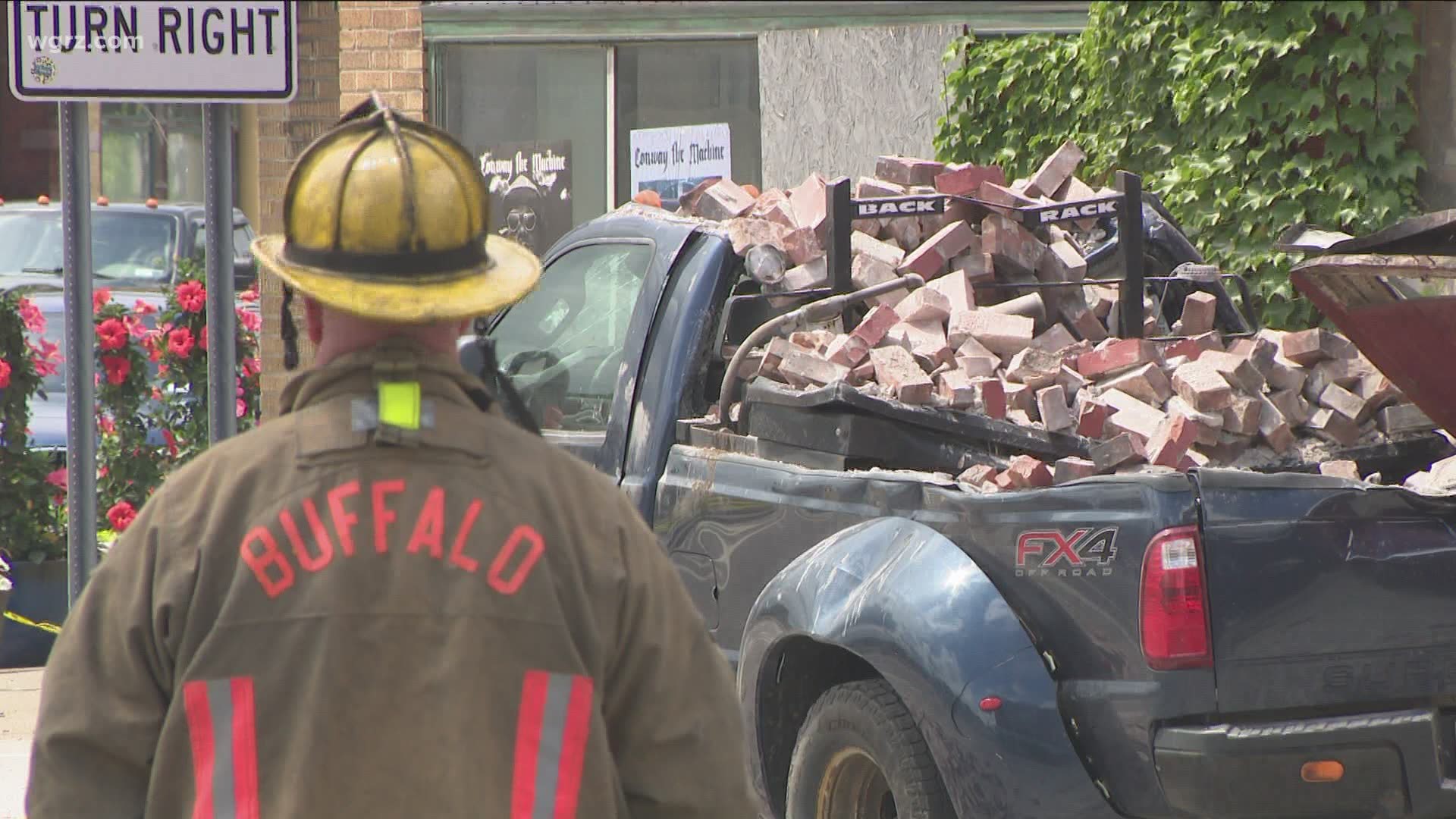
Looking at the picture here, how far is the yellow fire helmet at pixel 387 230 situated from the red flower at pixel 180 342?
6.72 meters

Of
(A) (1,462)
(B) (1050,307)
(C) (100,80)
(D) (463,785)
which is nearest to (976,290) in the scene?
(B) (1050,307)

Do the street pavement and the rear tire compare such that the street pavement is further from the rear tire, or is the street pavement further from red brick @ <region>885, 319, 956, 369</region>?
red brick @ <region>885, 319, 956, 369</region>

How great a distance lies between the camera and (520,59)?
11.8 m

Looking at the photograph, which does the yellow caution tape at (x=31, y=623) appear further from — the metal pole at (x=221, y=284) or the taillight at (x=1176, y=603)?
the taillight at (x=1176, y=603)

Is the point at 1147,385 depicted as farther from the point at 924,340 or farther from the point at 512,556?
the point at 512,556

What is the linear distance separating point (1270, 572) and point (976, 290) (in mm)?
1935

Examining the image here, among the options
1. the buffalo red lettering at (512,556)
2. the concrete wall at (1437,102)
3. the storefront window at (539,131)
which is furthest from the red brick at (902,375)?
the storefront window at (539,131)

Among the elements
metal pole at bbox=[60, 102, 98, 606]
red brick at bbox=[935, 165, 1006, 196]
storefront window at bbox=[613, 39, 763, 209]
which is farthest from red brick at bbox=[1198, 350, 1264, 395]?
storefront window at bbox=[613, 39, 763, 209]

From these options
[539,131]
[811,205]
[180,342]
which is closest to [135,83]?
[811,205]

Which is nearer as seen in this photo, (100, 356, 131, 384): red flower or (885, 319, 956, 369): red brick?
(885, 319, 956, 369): red brick

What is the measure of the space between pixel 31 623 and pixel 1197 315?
5.34 meters

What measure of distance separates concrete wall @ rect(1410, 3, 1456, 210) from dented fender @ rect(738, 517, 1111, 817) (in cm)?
529

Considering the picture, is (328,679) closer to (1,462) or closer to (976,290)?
(976,290)

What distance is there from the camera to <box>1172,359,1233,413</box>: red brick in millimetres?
4805
